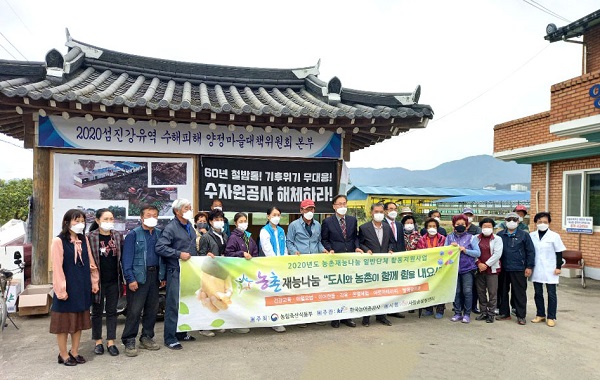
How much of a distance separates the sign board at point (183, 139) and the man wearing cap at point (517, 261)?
3195 mm

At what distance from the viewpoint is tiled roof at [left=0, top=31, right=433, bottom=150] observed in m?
5.89

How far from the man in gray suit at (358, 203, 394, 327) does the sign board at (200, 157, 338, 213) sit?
1.35 metres

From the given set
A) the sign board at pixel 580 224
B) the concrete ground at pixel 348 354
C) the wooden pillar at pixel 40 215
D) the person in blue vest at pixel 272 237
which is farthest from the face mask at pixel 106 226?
the sign board at pixel 580 224

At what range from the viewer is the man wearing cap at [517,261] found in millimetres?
6258

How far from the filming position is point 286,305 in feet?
18.5

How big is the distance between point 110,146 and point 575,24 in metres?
14.3

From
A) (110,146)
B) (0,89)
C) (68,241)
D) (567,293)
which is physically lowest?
(567,293)

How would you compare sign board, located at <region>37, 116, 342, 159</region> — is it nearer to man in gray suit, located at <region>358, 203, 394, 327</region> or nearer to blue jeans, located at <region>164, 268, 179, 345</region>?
man in gray suit, located at <region>358, 203, 394, 327</region>

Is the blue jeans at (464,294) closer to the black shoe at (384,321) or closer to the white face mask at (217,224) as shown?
the black shoe at (384,321)

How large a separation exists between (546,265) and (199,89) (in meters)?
6.87

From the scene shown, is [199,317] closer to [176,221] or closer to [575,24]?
[176,221]

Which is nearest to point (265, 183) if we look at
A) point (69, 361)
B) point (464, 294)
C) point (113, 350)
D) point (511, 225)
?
point (113, 350)

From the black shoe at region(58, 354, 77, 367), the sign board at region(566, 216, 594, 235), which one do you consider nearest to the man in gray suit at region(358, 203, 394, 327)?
the black shoe at region(58, 354, 77, 367)

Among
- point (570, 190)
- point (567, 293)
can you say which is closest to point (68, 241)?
point (567, 293)
